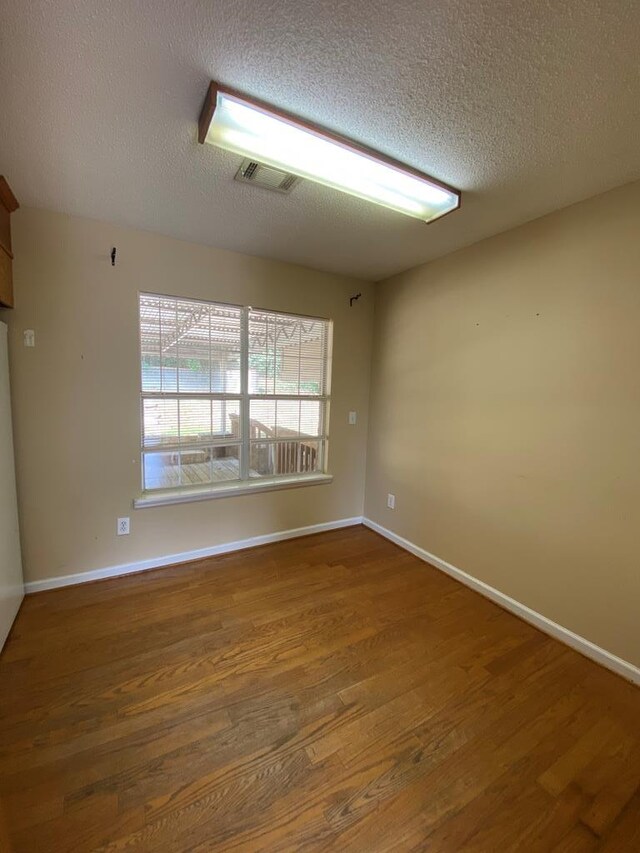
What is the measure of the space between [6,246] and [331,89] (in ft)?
6.53

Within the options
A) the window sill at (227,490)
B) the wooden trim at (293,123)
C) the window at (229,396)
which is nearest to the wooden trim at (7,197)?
the window at (229,396)

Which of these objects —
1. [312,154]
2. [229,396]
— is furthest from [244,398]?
[312,154]

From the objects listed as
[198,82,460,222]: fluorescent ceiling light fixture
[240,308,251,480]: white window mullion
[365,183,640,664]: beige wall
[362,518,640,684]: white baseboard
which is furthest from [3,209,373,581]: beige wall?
[362,518,640,684]: white baseboard

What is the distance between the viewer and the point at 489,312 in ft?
7.57

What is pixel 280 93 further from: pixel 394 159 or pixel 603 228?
pixel 603 228

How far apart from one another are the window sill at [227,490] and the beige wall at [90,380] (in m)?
0.08

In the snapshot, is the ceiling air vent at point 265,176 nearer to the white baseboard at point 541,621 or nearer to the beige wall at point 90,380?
the beige wall at point 90,380

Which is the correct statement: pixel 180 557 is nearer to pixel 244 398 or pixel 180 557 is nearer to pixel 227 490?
pixel 227 490

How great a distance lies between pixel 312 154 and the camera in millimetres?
1477

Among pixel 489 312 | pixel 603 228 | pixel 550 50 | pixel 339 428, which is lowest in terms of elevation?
pixel 339 428

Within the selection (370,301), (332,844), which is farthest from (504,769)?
(370,301)

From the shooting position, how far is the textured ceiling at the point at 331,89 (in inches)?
38.0

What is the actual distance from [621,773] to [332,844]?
1.14 meters

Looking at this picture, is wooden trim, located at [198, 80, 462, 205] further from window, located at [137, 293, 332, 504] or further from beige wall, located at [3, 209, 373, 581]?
window, located at [137, 293, 332, 504]
